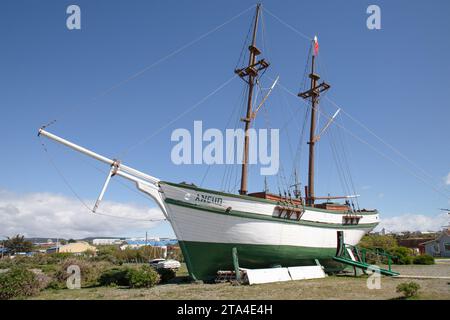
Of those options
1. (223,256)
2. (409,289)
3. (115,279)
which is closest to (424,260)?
(409,289)

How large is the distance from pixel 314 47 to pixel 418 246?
4617 cm

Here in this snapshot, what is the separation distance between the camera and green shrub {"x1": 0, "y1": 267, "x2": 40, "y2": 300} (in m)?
15.2

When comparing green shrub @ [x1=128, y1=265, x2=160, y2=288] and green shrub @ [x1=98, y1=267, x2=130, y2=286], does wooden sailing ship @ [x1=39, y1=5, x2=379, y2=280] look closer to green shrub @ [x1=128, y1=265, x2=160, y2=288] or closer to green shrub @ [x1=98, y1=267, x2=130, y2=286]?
green shrub @ [x1=128, y1=265, x2=160, y2=288]

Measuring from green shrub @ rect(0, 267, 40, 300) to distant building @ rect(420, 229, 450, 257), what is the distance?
62008 millimetres

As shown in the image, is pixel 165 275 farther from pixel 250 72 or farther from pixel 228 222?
pixel 250 72

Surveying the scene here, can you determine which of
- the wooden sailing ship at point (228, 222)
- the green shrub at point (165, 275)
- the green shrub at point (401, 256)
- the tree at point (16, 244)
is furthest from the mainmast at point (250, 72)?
the tree at point (16, 244)

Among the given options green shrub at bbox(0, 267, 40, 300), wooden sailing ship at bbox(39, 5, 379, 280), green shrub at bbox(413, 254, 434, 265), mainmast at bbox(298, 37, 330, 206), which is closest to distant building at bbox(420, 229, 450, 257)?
green shrub at bbox(413, 254, 434, 265)

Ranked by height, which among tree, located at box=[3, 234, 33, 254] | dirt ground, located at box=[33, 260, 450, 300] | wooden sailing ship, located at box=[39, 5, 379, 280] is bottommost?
tree, located at box=[3, 234, 33, 254]

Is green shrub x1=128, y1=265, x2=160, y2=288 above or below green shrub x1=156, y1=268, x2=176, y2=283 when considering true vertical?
above

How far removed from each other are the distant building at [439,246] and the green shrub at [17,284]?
62008mm

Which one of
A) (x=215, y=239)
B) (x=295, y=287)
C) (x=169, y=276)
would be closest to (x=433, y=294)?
(x=295, y=287)

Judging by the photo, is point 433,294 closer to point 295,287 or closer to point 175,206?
point 295,287

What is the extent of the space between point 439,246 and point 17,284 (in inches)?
2512

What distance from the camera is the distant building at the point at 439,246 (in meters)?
54.8
